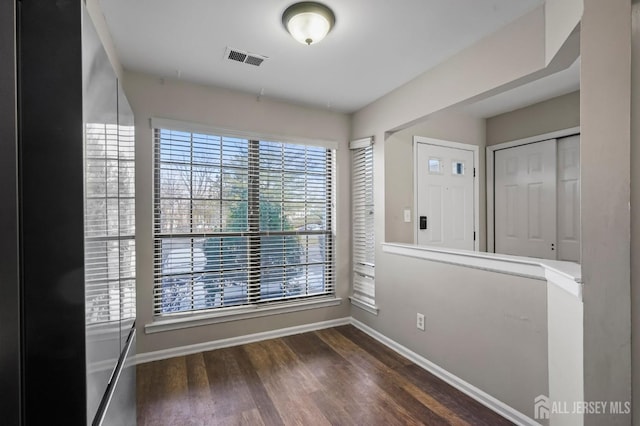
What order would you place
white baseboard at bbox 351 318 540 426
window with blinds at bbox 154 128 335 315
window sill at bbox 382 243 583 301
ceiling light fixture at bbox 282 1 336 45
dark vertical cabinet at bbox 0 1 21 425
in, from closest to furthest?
dark vertical cabinet at bbox 0 1 21 425 → window sill at bbox 382 243 583 301 → ceiling light fixture at bbox 282 1 336 45 → white baseboard at bbox 351 318 540 426 → window with blinds at bbox 154 128 335 315

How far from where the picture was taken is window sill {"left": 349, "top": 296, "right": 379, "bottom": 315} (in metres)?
3.14

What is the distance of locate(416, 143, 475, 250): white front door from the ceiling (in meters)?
1.00

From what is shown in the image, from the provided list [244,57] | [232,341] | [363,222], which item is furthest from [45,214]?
[363,222]

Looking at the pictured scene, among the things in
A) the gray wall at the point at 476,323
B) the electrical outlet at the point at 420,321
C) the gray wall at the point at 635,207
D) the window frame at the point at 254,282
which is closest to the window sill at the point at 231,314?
the window frame at the point at 254,282

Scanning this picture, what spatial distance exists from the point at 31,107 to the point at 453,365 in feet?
8.94

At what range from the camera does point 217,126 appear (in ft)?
9.34

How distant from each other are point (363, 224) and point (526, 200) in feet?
6.21

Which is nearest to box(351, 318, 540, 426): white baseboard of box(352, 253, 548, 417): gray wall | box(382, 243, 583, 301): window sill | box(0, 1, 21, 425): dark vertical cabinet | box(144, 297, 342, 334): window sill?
box(352, 253, 548, 417): gray wall

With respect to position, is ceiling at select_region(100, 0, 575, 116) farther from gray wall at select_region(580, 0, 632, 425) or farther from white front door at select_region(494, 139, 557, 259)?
white front door at select_region(494, 139, 557, 259)

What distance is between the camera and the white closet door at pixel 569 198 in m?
2.99

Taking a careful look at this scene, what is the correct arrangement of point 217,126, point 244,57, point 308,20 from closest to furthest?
point 308,20 < point 244,57 < point 217,126

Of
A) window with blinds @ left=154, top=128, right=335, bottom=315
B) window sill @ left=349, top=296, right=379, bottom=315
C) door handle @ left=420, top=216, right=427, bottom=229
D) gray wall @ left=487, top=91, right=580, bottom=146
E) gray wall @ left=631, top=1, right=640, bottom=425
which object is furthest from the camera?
door handle @ left=420, top=216, right=427, bottom=229

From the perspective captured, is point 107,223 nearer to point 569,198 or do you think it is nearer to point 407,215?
point 407,215

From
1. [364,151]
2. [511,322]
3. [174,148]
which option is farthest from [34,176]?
[364,151]
